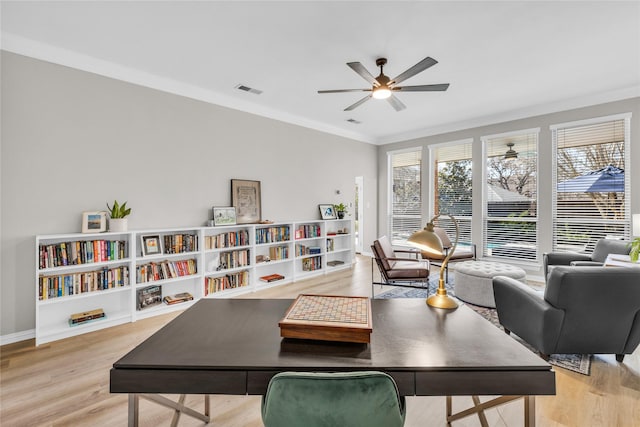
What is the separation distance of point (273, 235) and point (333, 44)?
2.88 meters

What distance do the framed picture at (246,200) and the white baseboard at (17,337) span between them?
2.48 metres

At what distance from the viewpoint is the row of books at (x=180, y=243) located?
11.9ft

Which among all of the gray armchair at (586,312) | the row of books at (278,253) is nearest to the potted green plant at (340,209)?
A: the row of books at (278,253)

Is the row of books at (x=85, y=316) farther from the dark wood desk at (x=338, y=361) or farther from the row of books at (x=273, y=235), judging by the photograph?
the dark wood desk at (x=338, y=361)

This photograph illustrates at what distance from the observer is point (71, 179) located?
3094mm

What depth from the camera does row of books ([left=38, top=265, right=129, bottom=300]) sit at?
9.20ft

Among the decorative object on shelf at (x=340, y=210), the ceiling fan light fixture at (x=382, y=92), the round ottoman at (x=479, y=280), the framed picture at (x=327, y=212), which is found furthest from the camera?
the decorative object on shelf at (x=340, y=210)

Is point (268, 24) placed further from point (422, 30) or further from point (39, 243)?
point (39, 243)

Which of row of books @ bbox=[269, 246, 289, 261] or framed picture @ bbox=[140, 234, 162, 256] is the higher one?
framed picture @ bbox=[140, 234, 162, 256]

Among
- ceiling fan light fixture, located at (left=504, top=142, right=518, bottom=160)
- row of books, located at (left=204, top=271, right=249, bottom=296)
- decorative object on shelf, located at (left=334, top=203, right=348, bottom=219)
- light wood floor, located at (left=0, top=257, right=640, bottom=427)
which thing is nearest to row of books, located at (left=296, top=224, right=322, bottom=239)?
decorative object on shelf, located at (left=334, top=203, right=348, bottom=219)

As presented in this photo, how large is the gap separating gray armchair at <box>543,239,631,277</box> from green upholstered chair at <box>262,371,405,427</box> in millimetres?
3945

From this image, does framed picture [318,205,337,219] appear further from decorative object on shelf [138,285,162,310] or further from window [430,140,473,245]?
decorative object on shelf [138,285,162,310]

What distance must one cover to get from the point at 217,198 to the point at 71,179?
5.41 feet

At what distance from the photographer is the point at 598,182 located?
4344 millimetres
